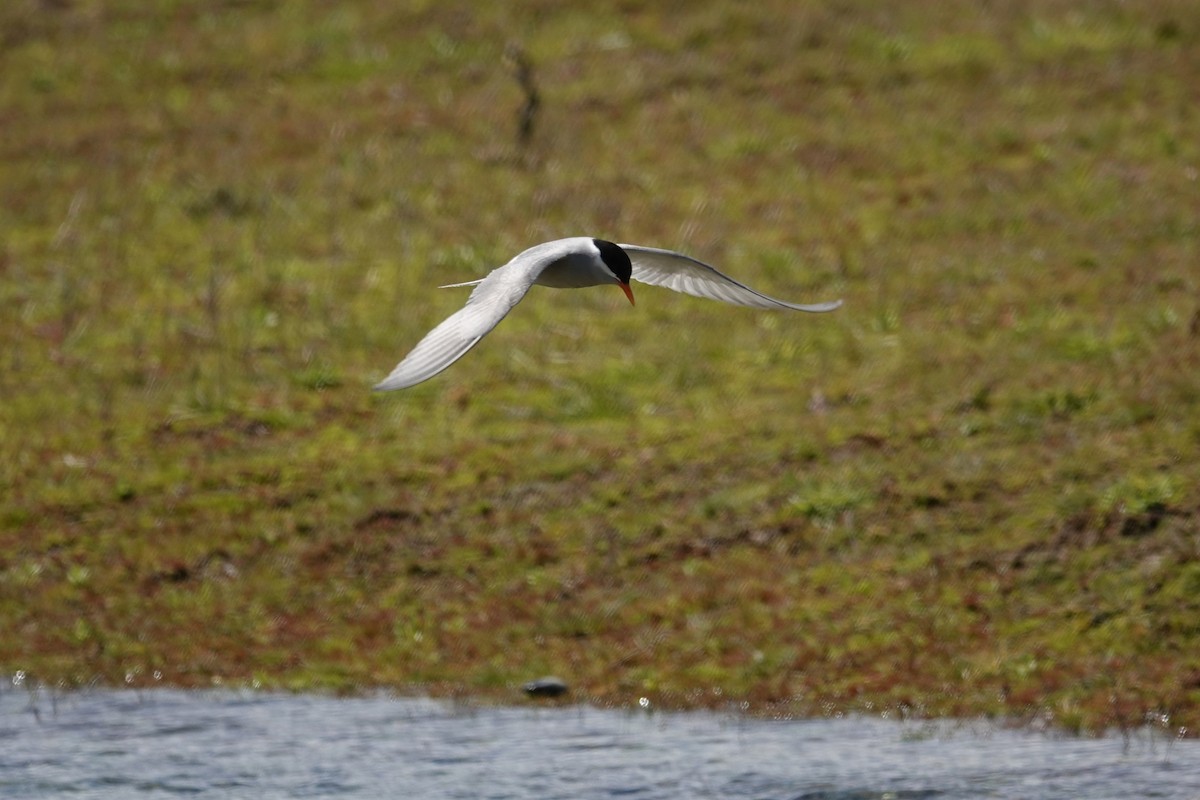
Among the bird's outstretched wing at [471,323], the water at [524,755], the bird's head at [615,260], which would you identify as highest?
the bird's head at [615,260]

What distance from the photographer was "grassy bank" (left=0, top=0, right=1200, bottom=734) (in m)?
12.9

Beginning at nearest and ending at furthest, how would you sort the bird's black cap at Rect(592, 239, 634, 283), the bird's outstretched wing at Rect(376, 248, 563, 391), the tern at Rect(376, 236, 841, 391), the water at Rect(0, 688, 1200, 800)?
the bird's outstretched wing at Rect(376, 248, 563, 391)
the tern at Rect(376, 236, 841, 391)
the water at Rect(0, 688, 1200, 800)
the bird's black cap at Rect(592, 239, 634, 283)

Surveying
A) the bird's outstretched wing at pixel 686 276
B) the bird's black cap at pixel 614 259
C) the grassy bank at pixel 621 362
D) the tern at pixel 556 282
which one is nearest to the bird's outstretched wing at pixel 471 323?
the tern at pixel 556 282

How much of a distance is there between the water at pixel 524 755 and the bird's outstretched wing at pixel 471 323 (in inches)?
121

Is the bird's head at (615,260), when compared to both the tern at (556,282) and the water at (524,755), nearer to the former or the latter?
the tern at (556,282)

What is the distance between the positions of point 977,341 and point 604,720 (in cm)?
721

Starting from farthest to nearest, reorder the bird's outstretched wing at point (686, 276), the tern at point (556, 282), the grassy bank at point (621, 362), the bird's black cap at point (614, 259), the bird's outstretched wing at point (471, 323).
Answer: the grassy bank at point (621, 362), the bird's outstretched wing at point (686, 276), the bird's black cap at point (614, 259), the tern at point (556, 282), the bird's outstretched wing at point (471, 323)

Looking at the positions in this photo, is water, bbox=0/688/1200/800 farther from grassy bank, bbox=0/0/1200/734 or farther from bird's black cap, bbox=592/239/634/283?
bird's black cap, bbox=592/239/634/283

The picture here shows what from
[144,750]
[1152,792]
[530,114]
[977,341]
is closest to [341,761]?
[144,750]

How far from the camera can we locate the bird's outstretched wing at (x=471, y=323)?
306 inches

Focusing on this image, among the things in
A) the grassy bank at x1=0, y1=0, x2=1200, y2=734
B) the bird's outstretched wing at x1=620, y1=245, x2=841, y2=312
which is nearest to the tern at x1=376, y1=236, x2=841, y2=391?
the bird's outstretched wing at x1=620, y1=245, x2=841, y2=312

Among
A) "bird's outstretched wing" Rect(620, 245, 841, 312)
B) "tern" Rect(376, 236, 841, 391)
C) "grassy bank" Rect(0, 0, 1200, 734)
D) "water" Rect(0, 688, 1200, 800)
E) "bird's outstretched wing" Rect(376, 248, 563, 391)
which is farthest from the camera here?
"grassy bank" Rect(0, 0, 1200, 734)

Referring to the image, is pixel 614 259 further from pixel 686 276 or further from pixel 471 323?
pixel 471 323

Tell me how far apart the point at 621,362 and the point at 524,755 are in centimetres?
714
